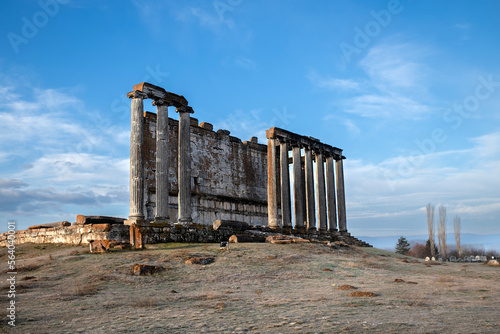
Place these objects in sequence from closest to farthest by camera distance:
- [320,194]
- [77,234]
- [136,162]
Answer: [77,234]
[136,162]
[320,194]

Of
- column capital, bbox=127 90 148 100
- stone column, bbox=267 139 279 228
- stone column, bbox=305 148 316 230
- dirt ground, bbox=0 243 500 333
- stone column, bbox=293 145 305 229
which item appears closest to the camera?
dirt ground, bbox=0 243 500 333

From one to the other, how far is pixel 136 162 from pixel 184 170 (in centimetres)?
313

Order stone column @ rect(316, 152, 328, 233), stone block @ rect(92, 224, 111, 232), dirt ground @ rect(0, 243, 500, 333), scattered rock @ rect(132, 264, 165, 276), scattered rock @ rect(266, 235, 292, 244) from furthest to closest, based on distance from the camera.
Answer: stone column @ rect(316, 152, 328, 233), scattered rock @ rect(266, 235, 292, 244), stone block @ rect(92, 224, 111, 232), scattered rock @ rect(132, 264, 165, 276), dirt ground @ rect(0, 243, 500, 333)

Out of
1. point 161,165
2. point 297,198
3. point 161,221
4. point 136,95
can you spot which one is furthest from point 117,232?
point 297,198

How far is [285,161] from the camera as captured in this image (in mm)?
31812

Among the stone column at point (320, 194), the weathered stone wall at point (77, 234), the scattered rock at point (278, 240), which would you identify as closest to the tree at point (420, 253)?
the stone column at point (320, 194)

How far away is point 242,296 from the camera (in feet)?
34.4

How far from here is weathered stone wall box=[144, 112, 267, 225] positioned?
96.6ft

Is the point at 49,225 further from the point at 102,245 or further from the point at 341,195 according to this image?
the point at 341,195

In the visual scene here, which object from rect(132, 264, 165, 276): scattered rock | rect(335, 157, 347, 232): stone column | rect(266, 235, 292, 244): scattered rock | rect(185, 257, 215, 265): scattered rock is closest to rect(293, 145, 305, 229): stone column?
rect(335, 157, 347, 232): stone column

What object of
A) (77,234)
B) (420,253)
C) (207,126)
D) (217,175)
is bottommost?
(420,253)

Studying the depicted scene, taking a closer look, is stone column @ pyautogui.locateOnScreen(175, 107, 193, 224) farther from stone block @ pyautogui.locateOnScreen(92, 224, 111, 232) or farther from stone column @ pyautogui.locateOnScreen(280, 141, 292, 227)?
stone column @ pyautogui.locateOnScreen(280, 141, 292, 227)

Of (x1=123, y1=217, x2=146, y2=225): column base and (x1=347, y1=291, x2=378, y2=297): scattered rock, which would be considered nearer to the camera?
(x1=347, y1=291, x2=378, y2=297): scattered rock

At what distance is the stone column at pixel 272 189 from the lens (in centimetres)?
2937
